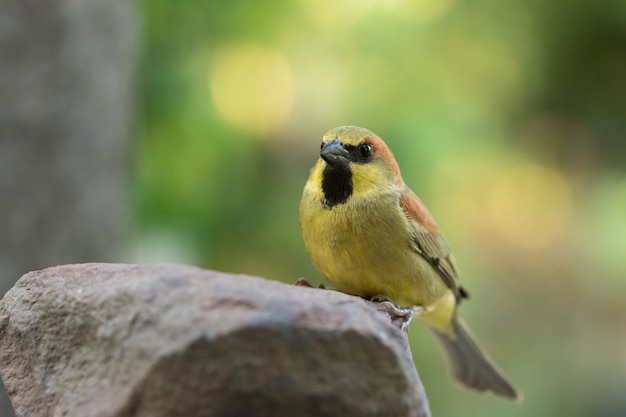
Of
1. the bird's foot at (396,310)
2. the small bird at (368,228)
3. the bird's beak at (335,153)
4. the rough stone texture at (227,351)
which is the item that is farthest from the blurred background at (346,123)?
the rough stone texture at (227,351)

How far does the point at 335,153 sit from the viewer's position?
110 inches

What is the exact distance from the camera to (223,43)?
16.8 ft

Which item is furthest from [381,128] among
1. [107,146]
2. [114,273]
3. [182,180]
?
[114,273]

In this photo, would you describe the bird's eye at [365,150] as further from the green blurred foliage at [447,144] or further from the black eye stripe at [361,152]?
the green blurred foliage at [447,144]

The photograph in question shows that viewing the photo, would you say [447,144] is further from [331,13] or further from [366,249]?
[366,249]

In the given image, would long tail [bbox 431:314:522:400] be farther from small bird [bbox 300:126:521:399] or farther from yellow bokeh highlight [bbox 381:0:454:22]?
yellow bokeh highlight [bbox 381:0:454:22]

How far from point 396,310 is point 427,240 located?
17.4 inches

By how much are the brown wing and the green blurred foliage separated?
1.59 metres

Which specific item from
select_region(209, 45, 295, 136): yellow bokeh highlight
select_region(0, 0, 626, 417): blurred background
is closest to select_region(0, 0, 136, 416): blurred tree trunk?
select_region(0, 0, 626, 417): blurred background

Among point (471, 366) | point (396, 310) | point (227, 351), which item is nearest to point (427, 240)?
point (396, 310)

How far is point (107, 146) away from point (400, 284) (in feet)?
7.00

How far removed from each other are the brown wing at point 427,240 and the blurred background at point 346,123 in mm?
1598

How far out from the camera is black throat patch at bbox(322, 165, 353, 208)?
2.82 m

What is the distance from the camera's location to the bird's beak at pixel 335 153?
2.77 metres
